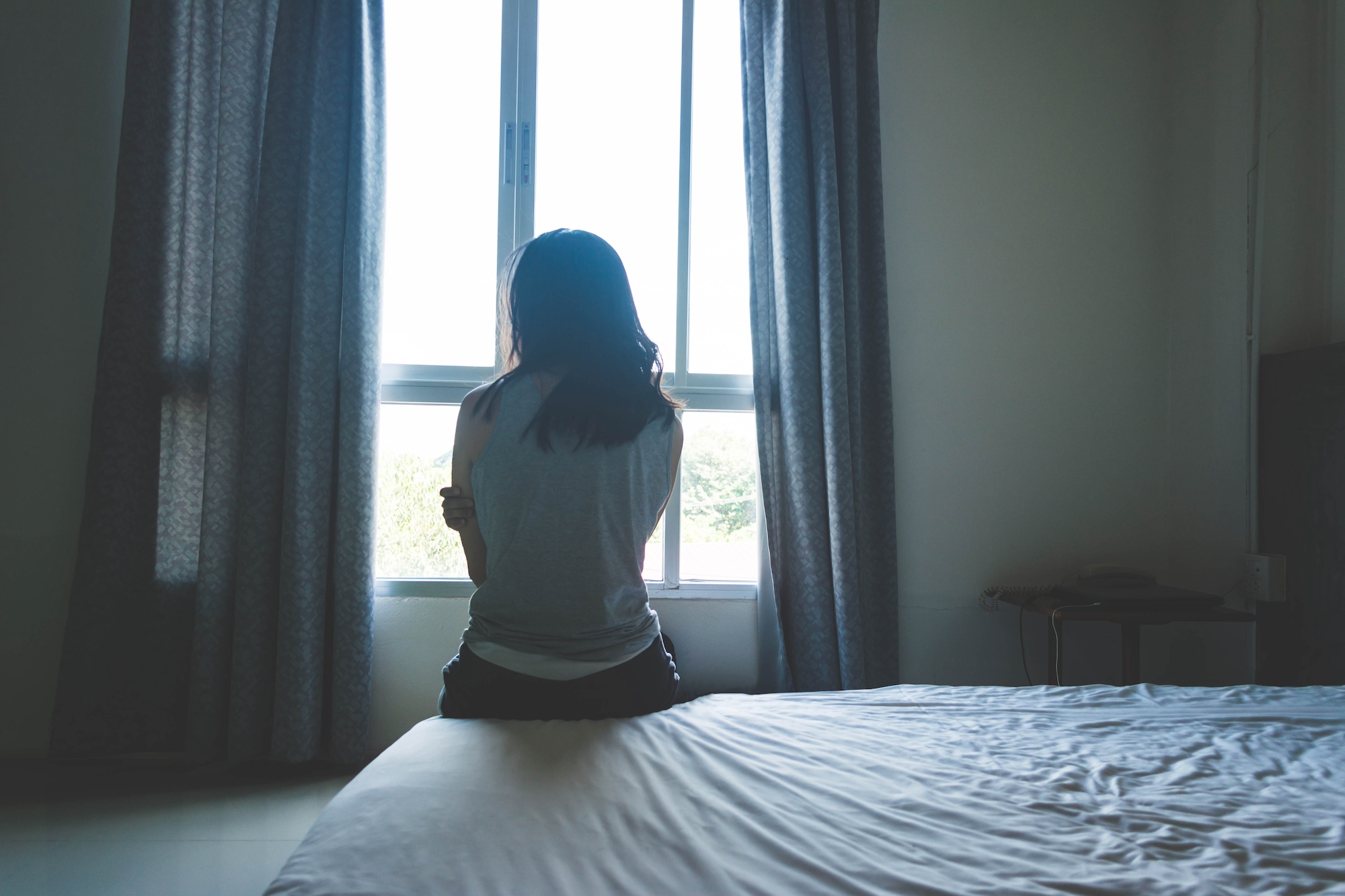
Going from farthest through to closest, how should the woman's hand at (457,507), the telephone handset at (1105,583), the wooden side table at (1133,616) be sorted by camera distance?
the telephone handset at (1105,583) → the wooden side table at (1133,616) → the woman's hand at (457,507)

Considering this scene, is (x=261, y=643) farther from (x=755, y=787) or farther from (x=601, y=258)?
(x=755, y=787)

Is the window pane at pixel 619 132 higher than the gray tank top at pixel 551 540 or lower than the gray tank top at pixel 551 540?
higher

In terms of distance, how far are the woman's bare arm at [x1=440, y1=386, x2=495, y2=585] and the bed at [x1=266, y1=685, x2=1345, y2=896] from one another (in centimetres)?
33

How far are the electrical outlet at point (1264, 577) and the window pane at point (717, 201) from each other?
5.25ft

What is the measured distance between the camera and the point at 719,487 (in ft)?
7.30

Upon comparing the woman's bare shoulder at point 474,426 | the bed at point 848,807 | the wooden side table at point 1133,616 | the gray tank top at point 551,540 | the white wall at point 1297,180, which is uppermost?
the white wall at point 1297,180

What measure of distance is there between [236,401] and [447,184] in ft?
3.12

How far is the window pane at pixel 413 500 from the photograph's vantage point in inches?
83.4

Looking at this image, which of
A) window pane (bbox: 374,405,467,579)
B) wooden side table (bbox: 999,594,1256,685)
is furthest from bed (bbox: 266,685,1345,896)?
window pane (bbox: 374,405,467,579)


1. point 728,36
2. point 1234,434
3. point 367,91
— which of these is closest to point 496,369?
point 367,91

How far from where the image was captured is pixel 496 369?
214cm

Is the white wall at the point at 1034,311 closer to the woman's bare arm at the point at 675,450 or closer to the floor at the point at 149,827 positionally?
the woman's bare arm at the point at 675,450

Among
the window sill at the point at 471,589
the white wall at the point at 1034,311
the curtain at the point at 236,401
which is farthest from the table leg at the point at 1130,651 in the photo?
the curtain at the point at 236,401

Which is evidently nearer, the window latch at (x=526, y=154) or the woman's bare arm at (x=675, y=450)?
the woman's bare arm at (x=675, y=450)
